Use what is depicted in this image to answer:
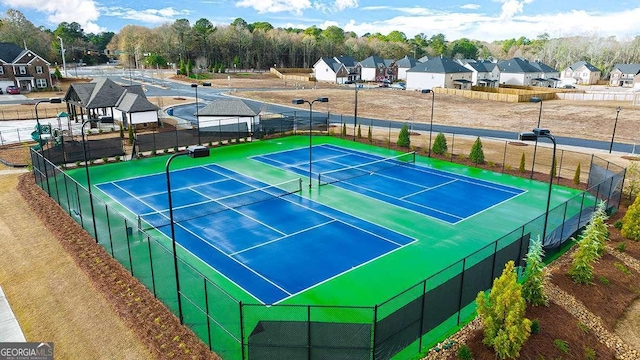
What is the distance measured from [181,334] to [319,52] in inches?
5403

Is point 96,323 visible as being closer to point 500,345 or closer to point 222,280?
point 222,280

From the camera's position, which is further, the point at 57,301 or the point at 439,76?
the point at 439,76

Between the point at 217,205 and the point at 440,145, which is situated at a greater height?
the point at 440,145

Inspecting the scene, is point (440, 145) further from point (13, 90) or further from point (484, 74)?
point (484, 74)

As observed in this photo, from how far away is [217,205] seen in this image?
893 inches

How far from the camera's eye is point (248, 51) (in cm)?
12912

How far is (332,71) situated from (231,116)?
7011cm

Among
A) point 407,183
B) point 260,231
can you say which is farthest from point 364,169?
point 260,231

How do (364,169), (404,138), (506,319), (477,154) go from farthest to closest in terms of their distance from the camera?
(404,138), (477,154), (364,169), (506,319)

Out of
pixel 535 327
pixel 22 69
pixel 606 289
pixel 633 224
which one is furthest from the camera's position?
pixel 22 69

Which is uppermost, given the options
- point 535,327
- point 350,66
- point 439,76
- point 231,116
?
point 350,66

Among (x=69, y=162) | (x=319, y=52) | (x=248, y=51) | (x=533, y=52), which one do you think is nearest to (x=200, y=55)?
(x=248, y=51)

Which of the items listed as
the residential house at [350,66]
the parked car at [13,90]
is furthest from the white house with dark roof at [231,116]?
the residential house at [350,66]

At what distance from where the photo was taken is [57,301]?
13641 millimetres
